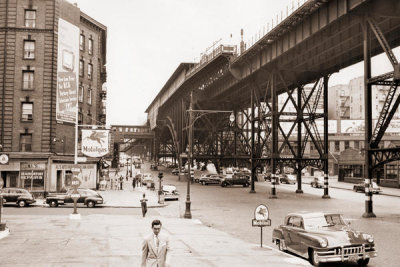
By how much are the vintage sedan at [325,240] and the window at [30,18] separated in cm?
3779

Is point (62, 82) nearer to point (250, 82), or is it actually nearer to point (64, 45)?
point (64, 45)

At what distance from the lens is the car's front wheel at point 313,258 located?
46.5 ft

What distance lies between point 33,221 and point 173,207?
15028 mm

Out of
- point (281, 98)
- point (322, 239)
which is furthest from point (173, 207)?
point (281, 98)

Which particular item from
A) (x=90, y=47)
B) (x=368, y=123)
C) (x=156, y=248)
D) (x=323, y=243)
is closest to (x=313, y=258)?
(x=323, y=243)

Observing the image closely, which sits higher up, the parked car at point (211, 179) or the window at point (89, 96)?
the window at point (89, 96)

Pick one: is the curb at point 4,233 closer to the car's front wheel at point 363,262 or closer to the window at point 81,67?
the car's front wheel at point 363,262

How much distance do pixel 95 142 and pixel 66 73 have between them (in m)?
14.6

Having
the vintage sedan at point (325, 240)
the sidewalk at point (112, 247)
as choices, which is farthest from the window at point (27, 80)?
the vintage sedan at point (325, 240)

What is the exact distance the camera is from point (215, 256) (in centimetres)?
1529

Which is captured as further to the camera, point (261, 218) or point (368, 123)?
point (368, 123)

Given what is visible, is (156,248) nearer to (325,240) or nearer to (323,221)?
(325,240)

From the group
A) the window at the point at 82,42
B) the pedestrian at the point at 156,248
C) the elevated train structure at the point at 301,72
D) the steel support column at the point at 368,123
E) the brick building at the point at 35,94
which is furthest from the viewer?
the window at the point at 82,42

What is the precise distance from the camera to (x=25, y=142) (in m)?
45.5
